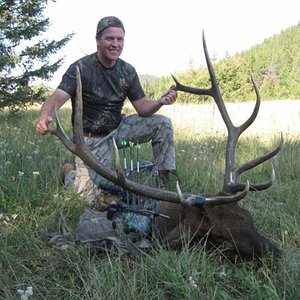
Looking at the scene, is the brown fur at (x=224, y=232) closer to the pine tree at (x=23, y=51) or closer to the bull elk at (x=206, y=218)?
the bull elk at (x=206, y=218)

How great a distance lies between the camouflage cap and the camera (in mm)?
4504

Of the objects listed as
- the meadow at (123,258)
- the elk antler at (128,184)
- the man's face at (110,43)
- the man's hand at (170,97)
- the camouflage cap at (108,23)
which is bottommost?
the meadow at (123,258)

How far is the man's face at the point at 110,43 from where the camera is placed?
14.7ft

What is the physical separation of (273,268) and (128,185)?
3.19ft

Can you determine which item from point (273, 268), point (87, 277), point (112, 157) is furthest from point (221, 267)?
point (112, 157)

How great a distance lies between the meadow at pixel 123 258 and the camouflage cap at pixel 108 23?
1.41 metres

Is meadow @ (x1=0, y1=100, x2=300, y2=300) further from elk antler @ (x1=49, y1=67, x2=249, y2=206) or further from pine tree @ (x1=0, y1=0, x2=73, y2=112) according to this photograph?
pine tree @ (x1=0, y1=0, x2=73, y2=112)

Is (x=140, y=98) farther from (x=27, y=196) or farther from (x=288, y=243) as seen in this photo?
(x=288, y=243)

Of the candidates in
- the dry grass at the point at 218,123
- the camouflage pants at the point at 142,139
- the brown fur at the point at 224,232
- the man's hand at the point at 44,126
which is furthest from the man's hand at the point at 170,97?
the dry grass at the point at 218,123

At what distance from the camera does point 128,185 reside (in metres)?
2.91

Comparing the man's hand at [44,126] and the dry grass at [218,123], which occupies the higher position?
the man's hand at [44,126]

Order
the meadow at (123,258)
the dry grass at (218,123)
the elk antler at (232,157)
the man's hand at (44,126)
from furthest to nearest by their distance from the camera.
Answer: the dry grass at (218,123) < the man's hand at (44,126) < the elk antler at (232,157) < the meadow at (123,258)

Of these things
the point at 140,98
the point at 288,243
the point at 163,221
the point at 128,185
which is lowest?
the point at 288,243

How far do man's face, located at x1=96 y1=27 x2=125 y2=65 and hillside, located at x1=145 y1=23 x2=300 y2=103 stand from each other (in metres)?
6.57
